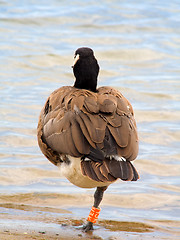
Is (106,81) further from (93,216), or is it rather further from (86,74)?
(93,216)

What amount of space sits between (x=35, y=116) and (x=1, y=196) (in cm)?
443

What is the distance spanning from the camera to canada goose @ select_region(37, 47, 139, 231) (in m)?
5.13

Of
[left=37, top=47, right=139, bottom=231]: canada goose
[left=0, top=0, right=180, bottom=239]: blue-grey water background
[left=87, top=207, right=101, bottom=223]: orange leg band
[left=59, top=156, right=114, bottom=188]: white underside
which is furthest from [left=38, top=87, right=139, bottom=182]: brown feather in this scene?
[left=0, top=0, right=180, bottom=239]: blue-grey water background

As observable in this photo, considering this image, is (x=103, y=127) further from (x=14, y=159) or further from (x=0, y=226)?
(x=14, y=159)

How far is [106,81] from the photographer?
48.8 feet

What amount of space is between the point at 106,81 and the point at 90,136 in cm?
978

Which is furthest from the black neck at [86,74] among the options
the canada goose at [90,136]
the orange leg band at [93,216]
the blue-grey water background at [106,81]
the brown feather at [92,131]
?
the blue-grey water background at [106,81]

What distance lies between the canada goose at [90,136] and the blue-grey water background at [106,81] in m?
1.10

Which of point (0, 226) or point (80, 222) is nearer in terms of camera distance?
point (0, 226)

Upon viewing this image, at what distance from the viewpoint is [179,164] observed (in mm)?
9367

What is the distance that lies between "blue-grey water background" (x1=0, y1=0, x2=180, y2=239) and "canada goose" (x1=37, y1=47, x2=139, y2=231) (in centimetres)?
110

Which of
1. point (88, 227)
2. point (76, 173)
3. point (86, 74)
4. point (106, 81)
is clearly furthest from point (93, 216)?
point (106, 81)

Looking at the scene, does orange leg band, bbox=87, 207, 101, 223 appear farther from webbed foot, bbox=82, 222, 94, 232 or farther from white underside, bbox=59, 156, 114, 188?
white underside, bbox=59, 156, 114, 188

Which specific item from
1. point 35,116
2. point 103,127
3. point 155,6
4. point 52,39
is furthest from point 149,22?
point 103,127
